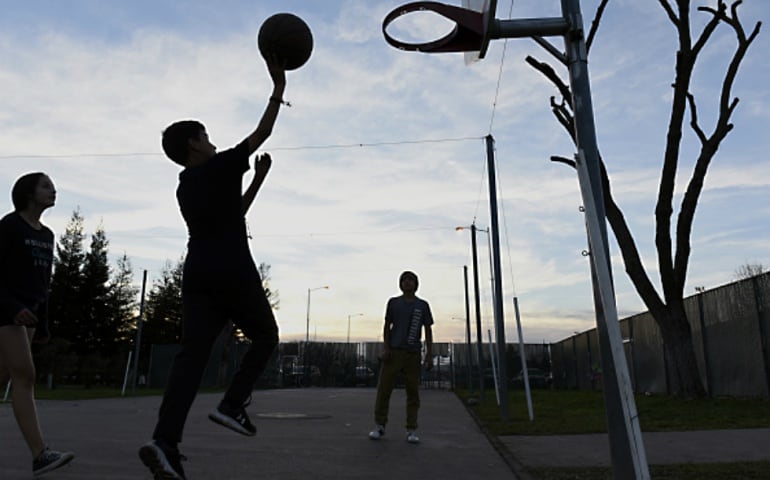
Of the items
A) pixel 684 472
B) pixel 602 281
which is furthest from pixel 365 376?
pixel 602 281

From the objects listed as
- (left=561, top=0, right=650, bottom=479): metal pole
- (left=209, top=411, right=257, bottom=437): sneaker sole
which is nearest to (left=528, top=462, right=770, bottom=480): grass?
(left=561, top=0, right=650, bottom=479): metal pole

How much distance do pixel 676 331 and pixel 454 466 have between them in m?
9.22

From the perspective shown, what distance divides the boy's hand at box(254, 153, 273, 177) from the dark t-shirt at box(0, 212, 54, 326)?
1639 mm

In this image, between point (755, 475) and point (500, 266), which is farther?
point (500, 266)

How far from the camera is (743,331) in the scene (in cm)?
1239

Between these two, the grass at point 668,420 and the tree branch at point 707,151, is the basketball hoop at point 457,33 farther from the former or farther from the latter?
the tree branch at point 707,151

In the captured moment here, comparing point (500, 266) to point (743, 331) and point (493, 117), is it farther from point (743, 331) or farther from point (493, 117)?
point (743, 331)

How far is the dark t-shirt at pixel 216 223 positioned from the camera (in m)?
3.10

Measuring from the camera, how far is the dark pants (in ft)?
9.85

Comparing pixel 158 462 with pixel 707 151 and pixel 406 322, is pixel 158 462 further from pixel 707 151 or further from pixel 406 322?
pixel 707 151

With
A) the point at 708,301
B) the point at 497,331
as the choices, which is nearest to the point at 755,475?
the point at 497,331

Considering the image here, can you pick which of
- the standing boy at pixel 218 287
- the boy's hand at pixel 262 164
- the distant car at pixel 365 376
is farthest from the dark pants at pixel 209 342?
the distant car at pixel 365 376

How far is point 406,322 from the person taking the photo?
7.15 metres

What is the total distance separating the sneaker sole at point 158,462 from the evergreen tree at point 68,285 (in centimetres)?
3953
